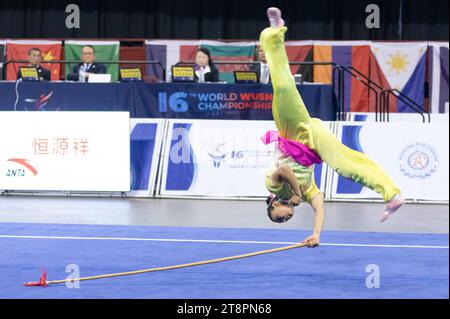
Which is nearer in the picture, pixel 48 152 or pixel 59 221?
pixel 59 221

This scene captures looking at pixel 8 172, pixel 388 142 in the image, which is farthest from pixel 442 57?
pixel 8 172

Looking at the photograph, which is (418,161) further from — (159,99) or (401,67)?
(401,67)

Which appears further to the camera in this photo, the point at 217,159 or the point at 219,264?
the point at 217,159

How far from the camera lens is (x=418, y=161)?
1435cm

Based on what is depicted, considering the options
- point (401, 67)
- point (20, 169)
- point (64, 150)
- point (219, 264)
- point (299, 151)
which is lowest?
point (219, 264)

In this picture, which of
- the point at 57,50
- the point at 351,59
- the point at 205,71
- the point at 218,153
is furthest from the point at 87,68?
the point at 351,59

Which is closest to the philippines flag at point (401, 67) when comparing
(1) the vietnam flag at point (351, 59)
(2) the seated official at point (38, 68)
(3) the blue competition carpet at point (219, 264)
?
(1) the vietnam flag at point (351, 59)

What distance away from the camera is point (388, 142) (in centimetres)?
1445

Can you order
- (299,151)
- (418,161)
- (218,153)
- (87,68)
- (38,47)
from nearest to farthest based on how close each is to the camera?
(299,151) < (418,161) < (218,153) < (87,68) < (38,47)

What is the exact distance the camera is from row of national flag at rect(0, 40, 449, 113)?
22.0 m

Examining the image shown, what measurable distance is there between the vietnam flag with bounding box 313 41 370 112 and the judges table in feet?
21.7

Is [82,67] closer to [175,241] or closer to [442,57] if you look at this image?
[175,241]

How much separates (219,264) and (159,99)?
6061mm
